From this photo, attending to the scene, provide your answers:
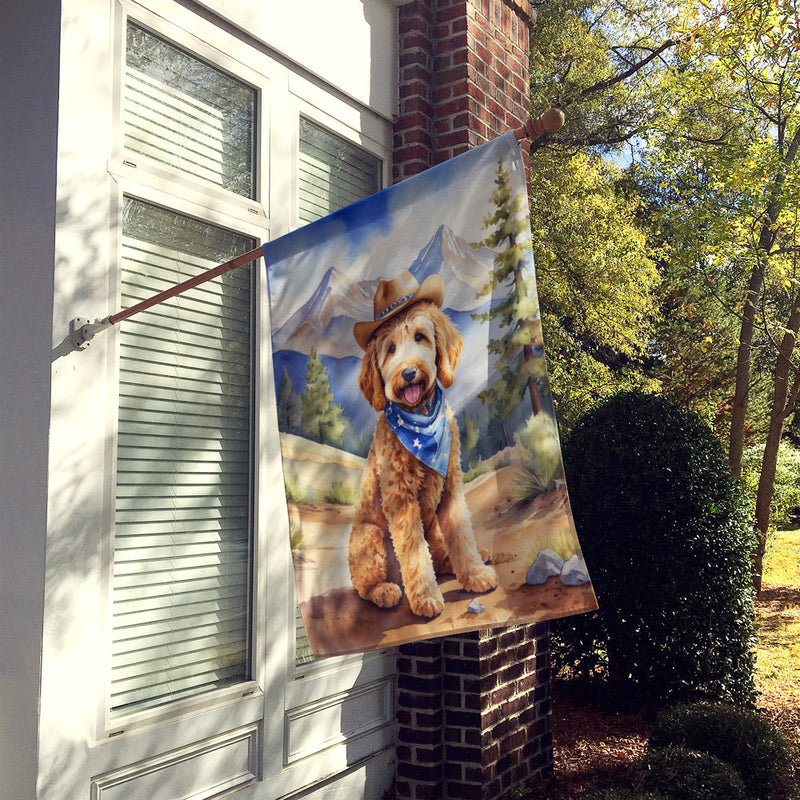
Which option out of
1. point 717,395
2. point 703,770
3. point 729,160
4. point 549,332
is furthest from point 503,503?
point 717,395

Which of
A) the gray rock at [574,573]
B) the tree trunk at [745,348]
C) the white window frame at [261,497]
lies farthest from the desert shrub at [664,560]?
the tree trunk at [745,348]

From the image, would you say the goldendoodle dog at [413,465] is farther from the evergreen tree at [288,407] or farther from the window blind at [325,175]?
the window blind at [325,175]

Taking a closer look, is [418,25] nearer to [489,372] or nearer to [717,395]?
[489,372]

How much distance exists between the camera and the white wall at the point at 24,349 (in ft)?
8.81

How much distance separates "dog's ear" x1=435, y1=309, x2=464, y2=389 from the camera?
2.57 metres

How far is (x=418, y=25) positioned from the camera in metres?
4.64

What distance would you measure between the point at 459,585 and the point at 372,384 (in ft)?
2.25

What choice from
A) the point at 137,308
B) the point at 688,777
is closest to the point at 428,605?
the point at 137,308

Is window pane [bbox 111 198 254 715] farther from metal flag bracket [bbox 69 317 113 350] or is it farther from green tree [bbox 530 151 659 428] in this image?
green tree [bbox 530 151 659 428]

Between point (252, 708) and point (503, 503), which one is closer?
point (503, 503)

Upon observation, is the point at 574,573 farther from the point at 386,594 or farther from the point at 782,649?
the point at 782,649

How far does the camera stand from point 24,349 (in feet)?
9.27

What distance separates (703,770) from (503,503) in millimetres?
2491

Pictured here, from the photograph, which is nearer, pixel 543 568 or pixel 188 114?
pixel 543 568
